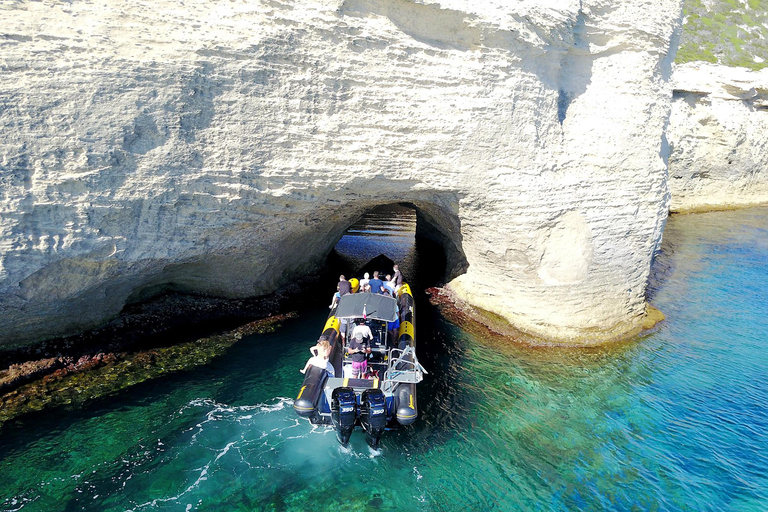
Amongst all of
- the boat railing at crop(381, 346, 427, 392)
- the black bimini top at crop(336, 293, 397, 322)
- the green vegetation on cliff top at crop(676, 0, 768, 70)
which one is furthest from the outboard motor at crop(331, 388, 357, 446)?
the green vegetation on cliff top at crop(676, 0, 768, 70)

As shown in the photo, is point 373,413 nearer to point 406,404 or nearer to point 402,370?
point 406,404

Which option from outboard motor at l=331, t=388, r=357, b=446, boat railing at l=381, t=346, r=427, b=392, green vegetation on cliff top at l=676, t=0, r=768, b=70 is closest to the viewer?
outboard motor at l=331, t=388, r=357, b=446

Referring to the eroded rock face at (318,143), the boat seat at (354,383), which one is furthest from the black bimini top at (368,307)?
the eroded rock face at (318,143)

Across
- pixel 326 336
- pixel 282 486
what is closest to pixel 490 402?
pixel 326 336

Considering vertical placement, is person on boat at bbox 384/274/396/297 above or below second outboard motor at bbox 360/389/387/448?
above

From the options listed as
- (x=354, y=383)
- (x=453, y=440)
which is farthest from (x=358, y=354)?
(x=453, y=440)

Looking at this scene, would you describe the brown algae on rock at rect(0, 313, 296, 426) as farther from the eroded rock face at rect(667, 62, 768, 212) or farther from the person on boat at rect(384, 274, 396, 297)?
the eroded rock face at rect(667, 62, 768, 212)

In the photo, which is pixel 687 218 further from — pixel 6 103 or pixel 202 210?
pixel 6 103
